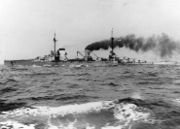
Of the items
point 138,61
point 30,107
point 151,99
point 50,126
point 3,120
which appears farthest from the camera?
point 138,61

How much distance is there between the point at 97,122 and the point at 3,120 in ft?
16.9

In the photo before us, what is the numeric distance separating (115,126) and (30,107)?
268 inches

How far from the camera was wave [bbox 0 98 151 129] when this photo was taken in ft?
50.1

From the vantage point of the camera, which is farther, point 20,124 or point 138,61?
point 138,61

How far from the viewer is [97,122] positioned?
15922 millimetres

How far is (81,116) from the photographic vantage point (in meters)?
17.0

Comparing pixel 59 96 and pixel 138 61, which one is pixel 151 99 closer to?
pixel 59 96

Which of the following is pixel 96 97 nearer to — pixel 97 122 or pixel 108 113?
pixel 108 113

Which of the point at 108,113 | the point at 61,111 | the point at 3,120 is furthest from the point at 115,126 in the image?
the point at 3,120

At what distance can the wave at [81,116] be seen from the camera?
50.1 feet

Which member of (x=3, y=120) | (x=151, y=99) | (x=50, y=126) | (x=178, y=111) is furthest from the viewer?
(x=151, y=99)

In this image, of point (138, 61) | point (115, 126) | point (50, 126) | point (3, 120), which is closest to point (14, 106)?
point (3, 120)

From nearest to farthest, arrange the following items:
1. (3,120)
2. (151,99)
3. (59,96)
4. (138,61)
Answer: (3,120) < (151,99) < (59,96) < (138,61)

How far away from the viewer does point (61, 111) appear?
18125 mm
